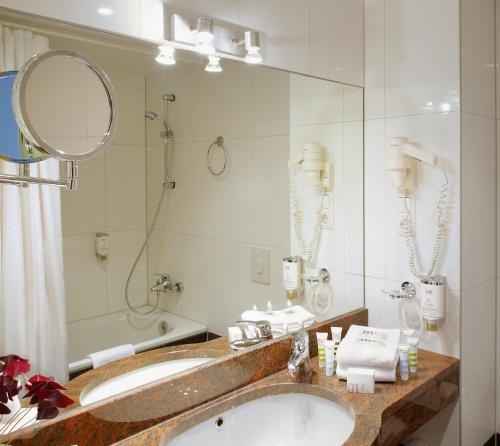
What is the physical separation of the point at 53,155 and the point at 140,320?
1.95ft

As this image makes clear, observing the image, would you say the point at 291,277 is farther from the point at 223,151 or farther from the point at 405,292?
the point at 223,151

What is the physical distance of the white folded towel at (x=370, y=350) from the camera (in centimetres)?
166

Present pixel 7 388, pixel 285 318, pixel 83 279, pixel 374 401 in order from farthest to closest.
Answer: pixel 285 318
pixel 374 401
pixel 83 279
pixel 7 388

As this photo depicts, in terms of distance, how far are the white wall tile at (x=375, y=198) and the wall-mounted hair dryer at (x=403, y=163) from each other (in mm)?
89

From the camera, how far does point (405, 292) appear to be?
1.98 meters

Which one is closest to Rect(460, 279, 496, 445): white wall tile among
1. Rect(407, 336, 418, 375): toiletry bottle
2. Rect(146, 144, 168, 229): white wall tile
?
Rect(407, 336, 418, 375): toiletry bottle

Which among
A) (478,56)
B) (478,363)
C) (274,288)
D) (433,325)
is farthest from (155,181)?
(478,363)

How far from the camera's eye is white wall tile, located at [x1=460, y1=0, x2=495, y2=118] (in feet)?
6.08

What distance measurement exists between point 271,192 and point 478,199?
2.67 ft

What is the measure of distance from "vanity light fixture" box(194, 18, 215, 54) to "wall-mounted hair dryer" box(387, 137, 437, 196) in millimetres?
841

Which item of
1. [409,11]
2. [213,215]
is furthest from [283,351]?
[409,11]

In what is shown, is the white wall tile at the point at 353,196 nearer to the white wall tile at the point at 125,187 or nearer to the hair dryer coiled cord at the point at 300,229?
the hair dryer coiled cord at the point at 300,229

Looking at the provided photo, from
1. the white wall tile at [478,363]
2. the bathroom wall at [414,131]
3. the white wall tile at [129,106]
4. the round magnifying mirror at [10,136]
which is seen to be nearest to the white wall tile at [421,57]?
the bathroom wall at [414,131]

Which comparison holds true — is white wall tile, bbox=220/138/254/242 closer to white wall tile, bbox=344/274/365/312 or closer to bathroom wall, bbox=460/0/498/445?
white wall tile, bbox=344/274/365/312
